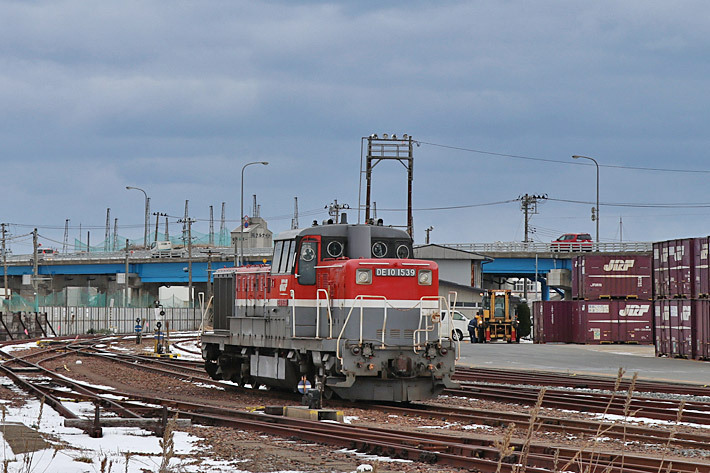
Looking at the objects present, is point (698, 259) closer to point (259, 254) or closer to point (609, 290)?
point (609, 290)

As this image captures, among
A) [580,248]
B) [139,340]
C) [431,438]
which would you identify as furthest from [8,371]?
[580,248]

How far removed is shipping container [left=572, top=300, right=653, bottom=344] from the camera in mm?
46750

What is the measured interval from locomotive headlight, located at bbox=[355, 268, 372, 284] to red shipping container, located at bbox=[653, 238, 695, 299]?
1941 cm

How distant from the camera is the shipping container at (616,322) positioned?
46.8m

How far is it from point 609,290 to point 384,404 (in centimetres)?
3226

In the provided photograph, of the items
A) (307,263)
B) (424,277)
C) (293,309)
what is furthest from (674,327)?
(293,309)

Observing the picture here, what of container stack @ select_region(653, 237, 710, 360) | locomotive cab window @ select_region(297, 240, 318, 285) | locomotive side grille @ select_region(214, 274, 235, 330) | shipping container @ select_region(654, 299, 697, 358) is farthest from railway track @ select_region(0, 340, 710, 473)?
shipping container @ select_region(654, 299, 697, 358)

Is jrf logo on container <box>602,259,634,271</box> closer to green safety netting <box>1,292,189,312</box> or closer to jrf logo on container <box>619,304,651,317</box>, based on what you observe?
jrf logo on container <box>619,304,651,317</box>

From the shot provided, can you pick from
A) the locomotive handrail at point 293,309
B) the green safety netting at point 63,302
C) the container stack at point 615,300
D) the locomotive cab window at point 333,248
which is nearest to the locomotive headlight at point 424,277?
the locomotive cab window at point 333,248

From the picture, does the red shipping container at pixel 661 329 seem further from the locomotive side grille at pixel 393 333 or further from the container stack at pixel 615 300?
the locomotive side grille at pixel 393 333

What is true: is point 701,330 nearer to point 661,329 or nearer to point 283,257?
point 661,329

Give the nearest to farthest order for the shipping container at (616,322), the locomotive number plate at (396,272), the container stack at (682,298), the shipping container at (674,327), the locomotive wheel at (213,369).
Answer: the locomotive number plate at (396,272) → the locomotive wheel at (213,369) → the container stack at (682,298) → the shipping container at (674,327) → the shipping container at (616,322)

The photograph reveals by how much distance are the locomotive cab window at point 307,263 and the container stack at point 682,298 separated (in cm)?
1857

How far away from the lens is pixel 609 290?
1864 inches
